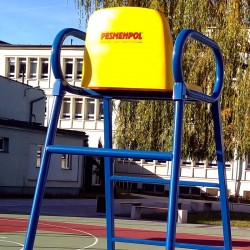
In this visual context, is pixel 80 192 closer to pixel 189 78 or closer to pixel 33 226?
pixel 189 78

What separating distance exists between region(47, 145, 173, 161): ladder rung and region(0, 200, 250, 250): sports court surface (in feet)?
30.5

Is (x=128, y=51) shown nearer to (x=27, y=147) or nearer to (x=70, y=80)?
(x=27, y=147)

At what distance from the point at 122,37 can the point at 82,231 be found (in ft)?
45.5

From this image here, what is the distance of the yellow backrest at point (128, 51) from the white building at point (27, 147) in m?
28.8

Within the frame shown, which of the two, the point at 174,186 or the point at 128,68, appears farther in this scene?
the point at 128,68

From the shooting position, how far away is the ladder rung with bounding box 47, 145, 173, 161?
4387 millimetres

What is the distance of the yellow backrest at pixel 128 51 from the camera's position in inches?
196

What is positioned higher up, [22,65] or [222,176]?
[22,65]

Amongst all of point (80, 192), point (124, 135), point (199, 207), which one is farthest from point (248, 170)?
point (124, 135)

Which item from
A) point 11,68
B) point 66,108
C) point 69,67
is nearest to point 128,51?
point 69,67

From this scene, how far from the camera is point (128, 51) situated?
16.8 ft

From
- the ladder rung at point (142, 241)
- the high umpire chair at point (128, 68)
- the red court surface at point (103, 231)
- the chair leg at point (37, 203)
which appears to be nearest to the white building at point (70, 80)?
the red court surface at point (103, 231)

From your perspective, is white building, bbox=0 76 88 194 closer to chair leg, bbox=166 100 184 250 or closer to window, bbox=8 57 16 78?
window, bbox=8 57 16 78

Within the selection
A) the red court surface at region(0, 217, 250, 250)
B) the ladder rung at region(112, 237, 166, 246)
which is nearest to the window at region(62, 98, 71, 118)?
the red court surface at region(0, 217, 250, 250)
